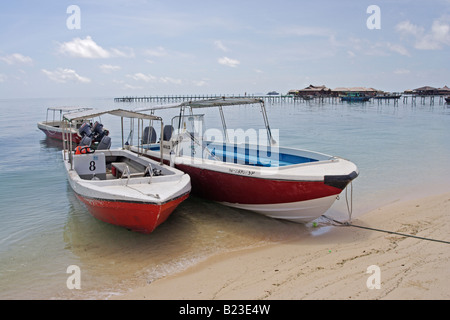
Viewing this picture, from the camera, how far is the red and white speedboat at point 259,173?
22.0ft

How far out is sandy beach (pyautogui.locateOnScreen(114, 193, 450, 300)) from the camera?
15.1 ft

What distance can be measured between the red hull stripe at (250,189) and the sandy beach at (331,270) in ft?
2.94

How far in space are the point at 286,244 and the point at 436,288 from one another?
2577mm

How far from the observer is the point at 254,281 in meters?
5.10

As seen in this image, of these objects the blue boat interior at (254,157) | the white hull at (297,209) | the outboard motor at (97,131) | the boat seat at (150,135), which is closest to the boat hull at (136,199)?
the white hull at (297,209)

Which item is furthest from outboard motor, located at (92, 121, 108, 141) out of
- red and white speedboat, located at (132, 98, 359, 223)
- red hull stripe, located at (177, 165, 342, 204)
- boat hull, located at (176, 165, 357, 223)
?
boat hull, located at (176, 165, 357, 223)

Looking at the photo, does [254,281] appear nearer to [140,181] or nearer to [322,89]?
[140,181]

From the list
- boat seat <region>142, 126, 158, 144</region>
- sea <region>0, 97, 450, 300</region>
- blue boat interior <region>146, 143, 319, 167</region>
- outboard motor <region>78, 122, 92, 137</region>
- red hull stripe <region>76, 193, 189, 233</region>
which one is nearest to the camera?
sea <region>0, 97, 450, 300</region>

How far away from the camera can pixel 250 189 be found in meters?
7.45

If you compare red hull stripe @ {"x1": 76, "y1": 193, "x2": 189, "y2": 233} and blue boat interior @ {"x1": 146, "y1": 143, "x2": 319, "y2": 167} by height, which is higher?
blue boat interior @ {"x1": 146, "y1": 143, "x2": 319, "y2": 167}

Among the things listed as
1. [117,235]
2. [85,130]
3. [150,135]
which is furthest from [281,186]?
[85,130]

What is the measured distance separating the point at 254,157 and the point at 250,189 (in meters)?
2.14

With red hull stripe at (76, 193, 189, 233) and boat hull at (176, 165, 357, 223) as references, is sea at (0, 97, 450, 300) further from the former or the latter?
red hull stripe at (76, 193, 189, 233)
